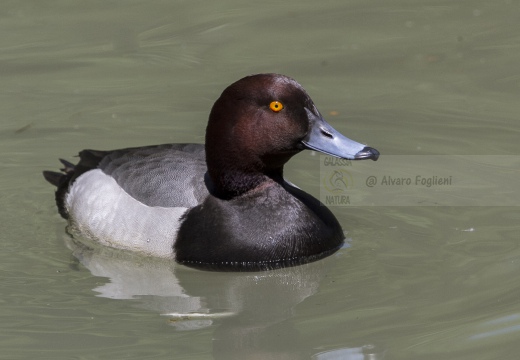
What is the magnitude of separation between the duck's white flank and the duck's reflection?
0.10 meters

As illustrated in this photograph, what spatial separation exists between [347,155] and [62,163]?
2.58 meters

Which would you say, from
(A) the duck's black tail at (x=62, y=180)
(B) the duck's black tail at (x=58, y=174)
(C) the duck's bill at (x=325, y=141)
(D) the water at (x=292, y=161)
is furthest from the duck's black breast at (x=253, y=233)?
(B) the duck's black tail at (x=58, y=174)

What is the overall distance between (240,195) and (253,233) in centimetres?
31

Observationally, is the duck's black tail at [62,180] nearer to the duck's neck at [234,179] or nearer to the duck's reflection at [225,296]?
the duck's reflection at [225,296]

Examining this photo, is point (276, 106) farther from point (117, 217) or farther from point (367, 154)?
point (117, 217)

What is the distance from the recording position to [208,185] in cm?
696

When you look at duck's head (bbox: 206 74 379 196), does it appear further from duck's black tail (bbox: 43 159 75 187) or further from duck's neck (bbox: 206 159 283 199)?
duck's black tail (bbox: 43 159 75 187)

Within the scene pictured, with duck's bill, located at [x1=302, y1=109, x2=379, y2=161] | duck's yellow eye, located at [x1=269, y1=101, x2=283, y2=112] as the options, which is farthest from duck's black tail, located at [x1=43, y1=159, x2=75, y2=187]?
duck's bill, located at [x1=302, y1=109, x2=379, y2=161]

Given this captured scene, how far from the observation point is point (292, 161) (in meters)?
8.45

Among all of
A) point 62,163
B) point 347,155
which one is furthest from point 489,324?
point 62,163

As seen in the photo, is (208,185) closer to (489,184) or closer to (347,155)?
(347,155)

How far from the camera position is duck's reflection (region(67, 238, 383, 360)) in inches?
221

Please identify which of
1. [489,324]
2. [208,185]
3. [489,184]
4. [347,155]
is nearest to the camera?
[489,324]

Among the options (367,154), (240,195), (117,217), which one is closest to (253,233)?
(240,195)
